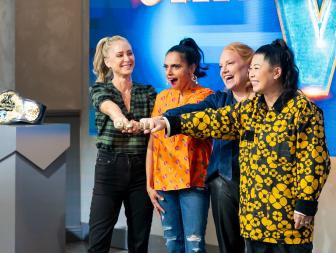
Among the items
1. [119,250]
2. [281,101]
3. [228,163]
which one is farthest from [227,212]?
[119,250]

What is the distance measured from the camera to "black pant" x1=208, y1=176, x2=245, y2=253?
309 centimetres

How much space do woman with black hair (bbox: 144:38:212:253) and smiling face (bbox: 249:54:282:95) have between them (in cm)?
59

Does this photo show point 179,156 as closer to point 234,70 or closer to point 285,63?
point 234,70

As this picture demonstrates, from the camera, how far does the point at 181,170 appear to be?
327 centimetres

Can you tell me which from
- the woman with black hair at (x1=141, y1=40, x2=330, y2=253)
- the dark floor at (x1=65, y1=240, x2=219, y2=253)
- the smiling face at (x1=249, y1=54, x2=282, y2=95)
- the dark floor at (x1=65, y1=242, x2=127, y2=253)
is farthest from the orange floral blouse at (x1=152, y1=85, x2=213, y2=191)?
the dark floor at (x1=65, y1=242, x2=127, y2=253)

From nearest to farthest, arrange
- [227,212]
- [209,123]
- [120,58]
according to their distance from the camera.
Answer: [209,123], [227,212], [120,58]

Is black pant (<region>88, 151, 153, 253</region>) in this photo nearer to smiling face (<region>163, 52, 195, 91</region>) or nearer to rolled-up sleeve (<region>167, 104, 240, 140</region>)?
smiling face (<region>163, 52, 195, 91</region>)

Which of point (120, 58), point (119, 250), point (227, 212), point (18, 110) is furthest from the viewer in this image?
point (119, 250)

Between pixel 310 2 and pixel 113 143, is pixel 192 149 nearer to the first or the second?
pixel 113 143

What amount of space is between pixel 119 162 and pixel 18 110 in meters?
0.83

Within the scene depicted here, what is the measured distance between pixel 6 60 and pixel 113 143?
6.86 ft

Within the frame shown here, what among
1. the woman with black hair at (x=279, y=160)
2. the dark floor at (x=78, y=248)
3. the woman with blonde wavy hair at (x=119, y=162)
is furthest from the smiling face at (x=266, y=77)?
the dark floor at (x=78, y=248)

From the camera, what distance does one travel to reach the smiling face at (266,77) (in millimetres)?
2766

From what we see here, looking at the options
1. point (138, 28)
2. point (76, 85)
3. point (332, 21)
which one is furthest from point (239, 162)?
point (76, 85)
